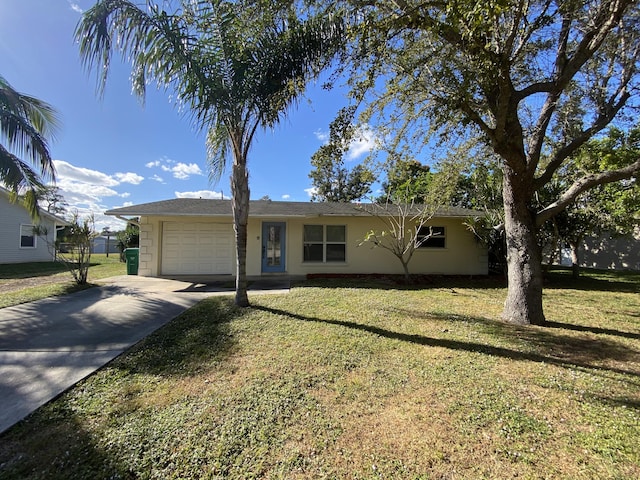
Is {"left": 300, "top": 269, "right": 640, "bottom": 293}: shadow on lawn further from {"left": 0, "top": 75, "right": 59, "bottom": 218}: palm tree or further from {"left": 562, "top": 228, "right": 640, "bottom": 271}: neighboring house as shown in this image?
{"left": 0, "top": 75, "right": 59, "bottom": 218}: palm tree

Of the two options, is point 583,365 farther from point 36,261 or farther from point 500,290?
point 36,261

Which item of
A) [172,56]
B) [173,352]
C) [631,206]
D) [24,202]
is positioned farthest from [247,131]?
[631,206]

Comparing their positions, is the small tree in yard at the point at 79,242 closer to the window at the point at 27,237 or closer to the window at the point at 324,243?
the window at the point at 324,243

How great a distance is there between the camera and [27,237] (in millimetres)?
17859

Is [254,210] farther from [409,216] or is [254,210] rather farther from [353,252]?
[409,216]

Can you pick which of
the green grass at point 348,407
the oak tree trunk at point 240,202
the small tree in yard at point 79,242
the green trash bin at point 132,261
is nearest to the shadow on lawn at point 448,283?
the oak tree trunk at point 240,202

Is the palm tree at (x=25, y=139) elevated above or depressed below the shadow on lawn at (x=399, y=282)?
above

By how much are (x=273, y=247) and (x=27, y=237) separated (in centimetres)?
1690

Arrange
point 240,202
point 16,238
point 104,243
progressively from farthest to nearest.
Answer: point 104,243 < point 16,238 < point 240,202

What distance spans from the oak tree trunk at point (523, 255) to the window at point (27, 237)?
23681 millimetres

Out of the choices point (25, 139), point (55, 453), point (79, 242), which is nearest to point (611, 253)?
point (55, 453)

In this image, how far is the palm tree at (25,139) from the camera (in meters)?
8.57

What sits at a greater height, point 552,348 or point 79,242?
point 79,242

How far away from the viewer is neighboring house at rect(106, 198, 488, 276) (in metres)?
11.4
